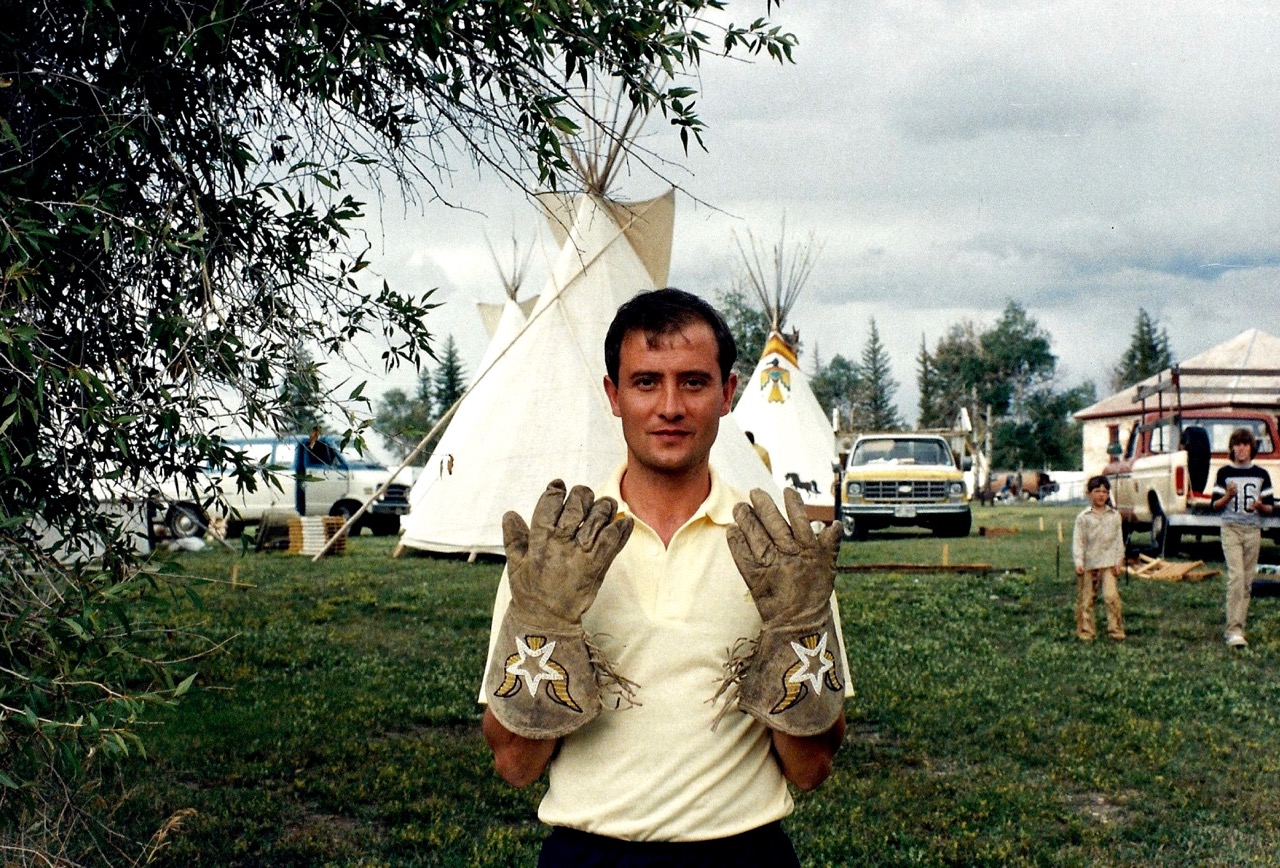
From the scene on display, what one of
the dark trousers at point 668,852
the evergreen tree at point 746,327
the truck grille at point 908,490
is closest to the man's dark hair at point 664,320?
the dark trousers at point 668,852

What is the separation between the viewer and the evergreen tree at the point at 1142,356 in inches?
2724

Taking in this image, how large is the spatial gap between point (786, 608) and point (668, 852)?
428 mm

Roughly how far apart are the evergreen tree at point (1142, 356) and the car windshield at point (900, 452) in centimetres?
5335

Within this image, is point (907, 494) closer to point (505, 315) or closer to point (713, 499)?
point (505, 315)

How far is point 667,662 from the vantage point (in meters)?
1.86

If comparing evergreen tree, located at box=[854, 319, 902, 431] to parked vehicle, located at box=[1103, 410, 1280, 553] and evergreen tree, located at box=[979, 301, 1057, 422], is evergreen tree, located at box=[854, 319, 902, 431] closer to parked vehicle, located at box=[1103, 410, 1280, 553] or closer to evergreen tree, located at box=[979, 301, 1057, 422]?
evergreen tree, located at box=[979, 301, 1057, 422]

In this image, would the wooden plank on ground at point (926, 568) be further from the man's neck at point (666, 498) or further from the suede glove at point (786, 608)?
the suede glove at point (786, 608)

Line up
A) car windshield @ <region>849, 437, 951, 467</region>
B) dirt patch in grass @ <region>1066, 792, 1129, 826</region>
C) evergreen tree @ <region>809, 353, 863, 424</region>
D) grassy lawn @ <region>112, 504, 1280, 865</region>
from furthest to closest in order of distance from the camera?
evergreen tree @ <region>809, 353, 863, 424</region>
car windshield @ <region>849, 437, 951, 467</region>
dirt patch in grass @ <region>1066, 792, 1129, 826</region>
grassy lawn @ <region>112, 504, 1280, 865</region>

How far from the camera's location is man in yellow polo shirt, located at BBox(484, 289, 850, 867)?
180 centimetres

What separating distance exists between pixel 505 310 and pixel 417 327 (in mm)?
13586

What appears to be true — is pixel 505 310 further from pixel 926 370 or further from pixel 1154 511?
pixel 926 370

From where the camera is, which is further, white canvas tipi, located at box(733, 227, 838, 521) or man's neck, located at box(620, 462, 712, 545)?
white canvas tipi, located at box(733, 227, 838, 521)

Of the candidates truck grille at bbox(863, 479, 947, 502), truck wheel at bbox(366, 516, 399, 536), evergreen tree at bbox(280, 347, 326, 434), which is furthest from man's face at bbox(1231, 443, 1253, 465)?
truck wheel at bbox(366, 516, 399, 536)

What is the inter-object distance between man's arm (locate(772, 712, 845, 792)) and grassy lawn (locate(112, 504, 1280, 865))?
1.71 metres
